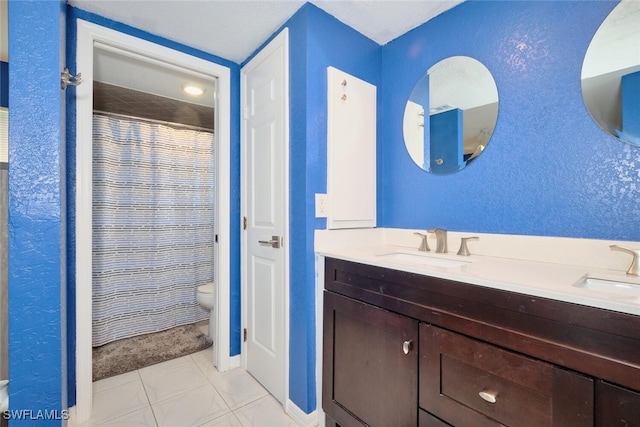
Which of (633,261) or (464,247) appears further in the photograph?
(464,247)

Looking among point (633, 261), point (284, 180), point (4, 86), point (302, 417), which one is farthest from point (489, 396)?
point (4, 86)

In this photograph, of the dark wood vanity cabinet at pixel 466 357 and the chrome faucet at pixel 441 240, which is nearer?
the dark wood vanity cabinet at pixel 466 357

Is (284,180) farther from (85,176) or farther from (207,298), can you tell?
(207,298)

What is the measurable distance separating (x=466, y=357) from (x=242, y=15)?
1908 mm

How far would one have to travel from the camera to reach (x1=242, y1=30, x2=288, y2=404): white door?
1.61m

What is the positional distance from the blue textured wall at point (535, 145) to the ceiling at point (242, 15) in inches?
6.6

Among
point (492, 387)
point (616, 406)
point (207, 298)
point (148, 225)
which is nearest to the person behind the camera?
point (616, 406)

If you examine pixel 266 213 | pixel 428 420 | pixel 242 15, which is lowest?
pixel 428 420

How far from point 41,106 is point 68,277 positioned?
0.97 metres

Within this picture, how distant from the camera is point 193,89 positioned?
2.46 meters

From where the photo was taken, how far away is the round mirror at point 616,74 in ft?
3.35

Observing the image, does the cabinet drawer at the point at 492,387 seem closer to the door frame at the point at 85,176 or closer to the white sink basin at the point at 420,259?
the white sink basin at the point at 420,259

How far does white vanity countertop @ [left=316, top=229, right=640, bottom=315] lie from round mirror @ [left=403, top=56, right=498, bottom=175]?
1.42 ft
